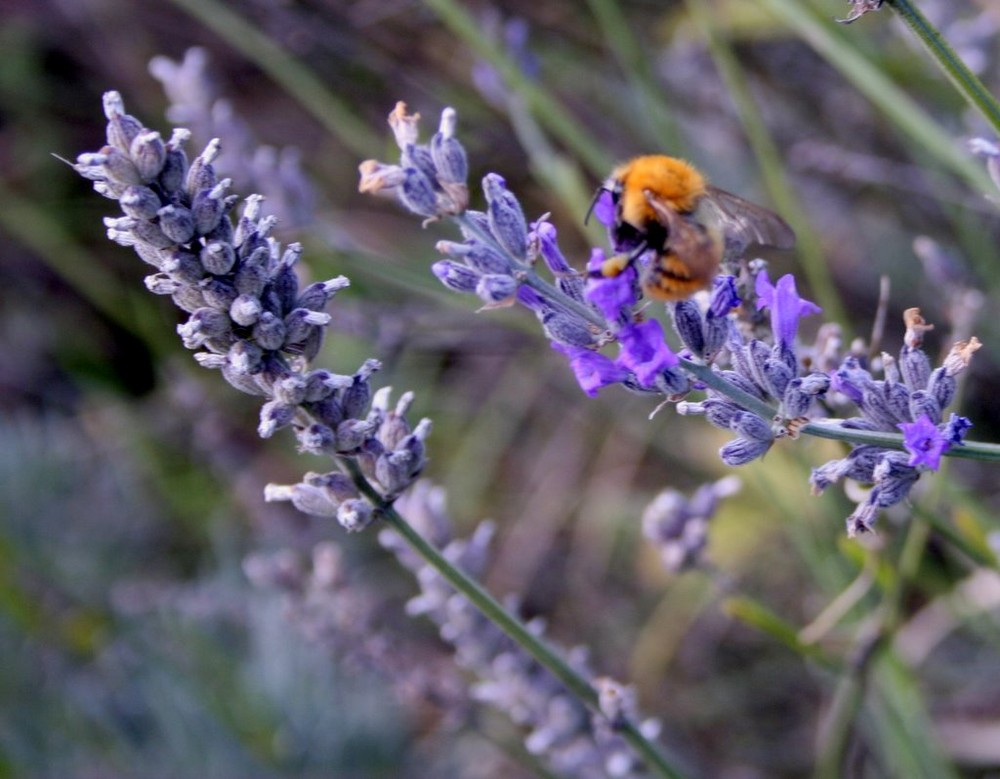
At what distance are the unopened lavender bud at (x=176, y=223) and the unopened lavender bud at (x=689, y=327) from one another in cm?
41

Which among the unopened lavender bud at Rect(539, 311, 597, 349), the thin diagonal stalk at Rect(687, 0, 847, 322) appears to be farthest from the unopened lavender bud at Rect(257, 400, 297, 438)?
the thin diagonal stalk at Rect(687, 0, 847, 322)

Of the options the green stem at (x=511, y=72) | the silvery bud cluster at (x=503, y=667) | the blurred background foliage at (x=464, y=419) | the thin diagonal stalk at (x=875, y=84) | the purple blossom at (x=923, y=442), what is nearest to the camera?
the purple blossom at (x=923, y=442)

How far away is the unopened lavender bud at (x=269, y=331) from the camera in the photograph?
0.92 m

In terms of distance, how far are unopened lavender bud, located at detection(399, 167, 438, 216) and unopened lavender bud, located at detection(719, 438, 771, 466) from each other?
1.07ft

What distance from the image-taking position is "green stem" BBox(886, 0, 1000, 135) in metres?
0.90

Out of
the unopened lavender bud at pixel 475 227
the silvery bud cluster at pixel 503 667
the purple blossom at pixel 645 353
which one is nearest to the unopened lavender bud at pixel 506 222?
the unopened lavender bud at pixel 475 227

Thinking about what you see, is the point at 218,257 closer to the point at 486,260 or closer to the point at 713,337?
the point at 486,260

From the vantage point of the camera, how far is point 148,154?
88 cm

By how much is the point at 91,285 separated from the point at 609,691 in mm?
2652

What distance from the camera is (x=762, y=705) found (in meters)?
2.81

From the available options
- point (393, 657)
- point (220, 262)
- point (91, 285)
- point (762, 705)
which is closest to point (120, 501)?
point (91, 285)

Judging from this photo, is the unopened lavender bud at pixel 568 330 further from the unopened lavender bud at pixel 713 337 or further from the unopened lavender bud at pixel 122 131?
the unopened lavender bud at pixel 122 131

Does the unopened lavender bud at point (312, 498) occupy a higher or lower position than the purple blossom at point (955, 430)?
lower

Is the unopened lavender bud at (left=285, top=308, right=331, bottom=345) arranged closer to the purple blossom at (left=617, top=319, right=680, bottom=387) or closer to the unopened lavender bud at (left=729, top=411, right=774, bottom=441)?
the purple blossom at (left=617, top=319, right=680, bottom=387)
